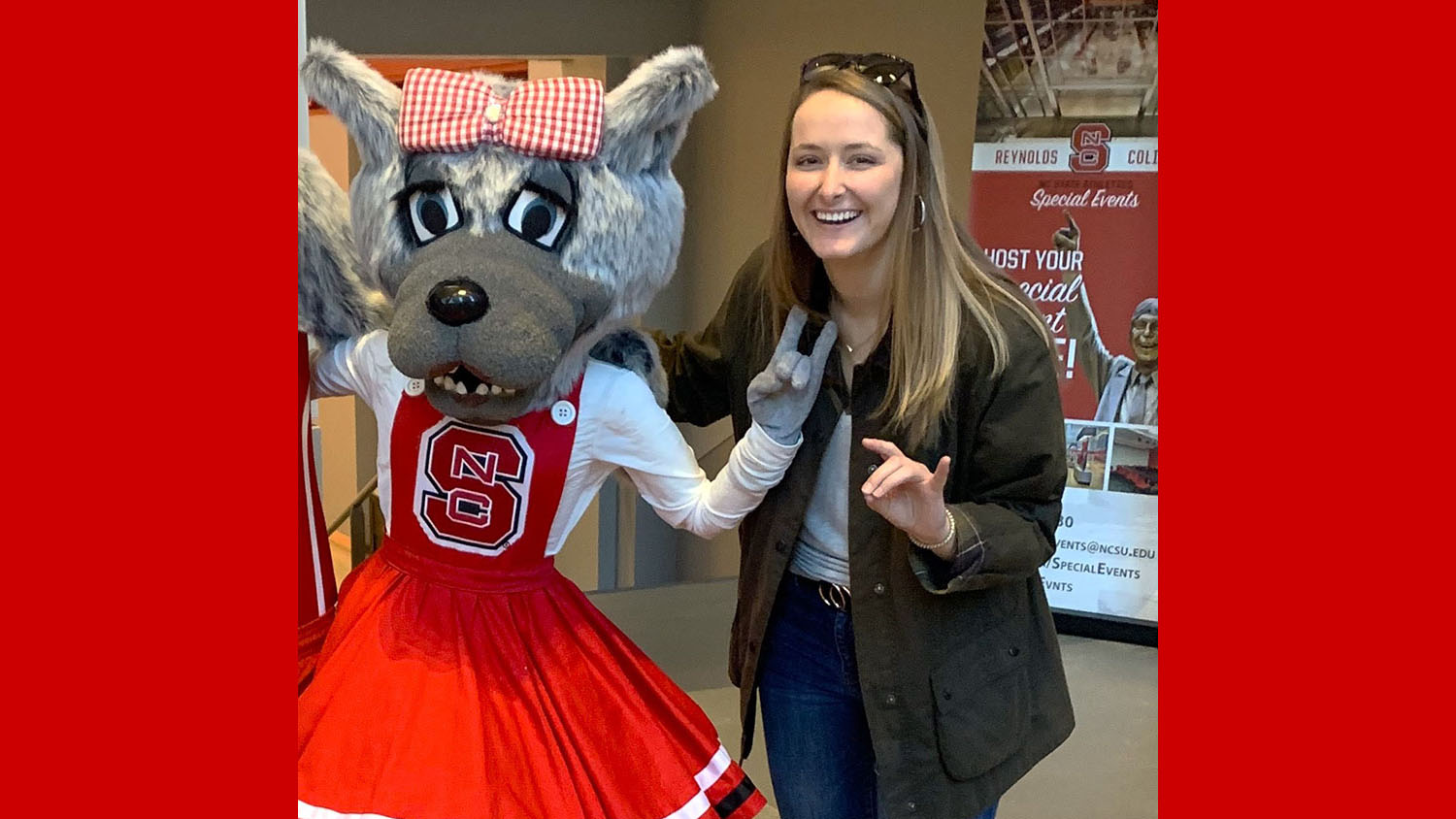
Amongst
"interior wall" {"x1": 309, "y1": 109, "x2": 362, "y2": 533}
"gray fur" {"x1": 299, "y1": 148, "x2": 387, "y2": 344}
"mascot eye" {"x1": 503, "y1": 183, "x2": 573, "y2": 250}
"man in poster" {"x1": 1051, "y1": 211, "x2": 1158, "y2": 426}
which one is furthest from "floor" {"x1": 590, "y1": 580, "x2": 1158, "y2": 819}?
"mascot eye" {"x1": 503, "y1": 183, "x2": 573, "y2": 250}

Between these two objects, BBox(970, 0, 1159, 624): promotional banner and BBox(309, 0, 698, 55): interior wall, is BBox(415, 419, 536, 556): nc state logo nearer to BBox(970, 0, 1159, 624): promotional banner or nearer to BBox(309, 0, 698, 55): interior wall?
BBox(309, 0, 698, 55): interior wall

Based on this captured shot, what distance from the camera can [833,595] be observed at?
58.2 inches

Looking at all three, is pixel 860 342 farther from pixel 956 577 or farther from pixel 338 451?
pixel 338 451

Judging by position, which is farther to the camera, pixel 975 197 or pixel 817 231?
pixel 975 197

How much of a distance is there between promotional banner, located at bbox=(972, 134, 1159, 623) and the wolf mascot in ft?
6.90

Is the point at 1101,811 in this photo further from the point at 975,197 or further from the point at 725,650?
the point at 975,197

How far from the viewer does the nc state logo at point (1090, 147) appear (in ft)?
10.8

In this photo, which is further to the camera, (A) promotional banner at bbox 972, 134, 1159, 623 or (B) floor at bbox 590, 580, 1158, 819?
(A) promotional banner at bbox 972, 134, 1159, 623

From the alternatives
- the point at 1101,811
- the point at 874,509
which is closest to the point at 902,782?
the point at 874,509

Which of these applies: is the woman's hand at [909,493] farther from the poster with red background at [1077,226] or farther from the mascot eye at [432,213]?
the poster with red background at [1077,226]

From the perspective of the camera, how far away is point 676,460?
1.39 meters

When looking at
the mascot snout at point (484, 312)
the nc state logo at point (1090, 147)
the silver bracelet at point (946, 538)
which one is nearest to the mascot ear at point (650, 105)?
the mascot snout at point (484, 312)

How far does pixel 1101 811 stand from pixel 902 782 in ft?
4.33

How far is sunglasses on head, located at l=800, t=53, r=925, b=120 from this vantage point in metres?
1.40
